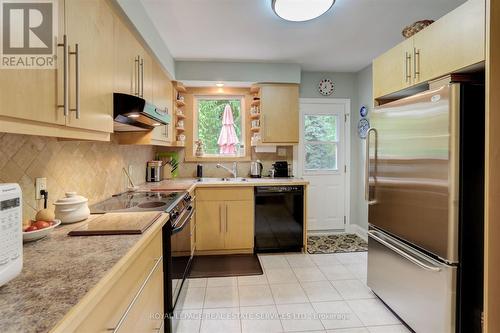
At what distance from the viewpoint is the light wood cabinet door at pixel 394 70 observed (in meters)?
1.86

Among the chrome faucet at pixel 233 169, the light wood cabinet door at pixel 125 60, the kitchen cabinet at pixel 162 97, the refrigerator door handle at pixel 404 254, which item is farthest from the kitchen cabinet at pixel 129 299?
the chrome faucet at pixel 233 169

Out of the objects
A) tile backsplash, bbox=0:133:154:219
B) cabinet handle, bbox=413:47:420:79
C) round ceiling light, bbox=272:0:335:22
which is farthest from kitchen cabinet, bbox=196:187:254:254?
cabinet handle, bbox=413:47:420:79

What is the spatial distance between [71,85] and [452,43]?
80.3 inches

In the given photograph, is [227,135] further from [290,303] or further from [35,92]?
[35,92]

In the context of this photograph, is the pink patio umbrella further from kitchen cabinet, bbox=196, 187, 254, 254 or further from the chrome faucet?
kitchen cabinet, bbox=196, 187, 254, 254

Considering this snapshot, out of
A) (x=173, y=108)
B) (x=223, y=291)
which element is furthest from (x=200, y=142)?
(x=223, y=291)

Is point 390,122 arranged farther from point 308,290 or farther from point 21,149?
point 21,149

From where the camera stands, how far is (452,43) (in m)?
1.50

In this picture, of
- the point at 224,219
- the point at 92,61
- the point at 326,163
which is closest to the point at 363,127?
the point at 326,163

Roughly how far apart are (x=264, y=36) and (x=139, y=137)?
1615 mm

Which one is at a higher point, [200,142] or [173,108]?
[173,108]

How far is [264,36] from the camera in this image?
2623 mm

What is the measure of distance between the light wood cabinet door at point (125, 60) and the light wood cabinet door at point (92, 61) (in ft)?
0.28

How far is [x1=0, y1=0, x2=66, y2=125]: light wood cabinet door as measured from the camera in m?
0.78
